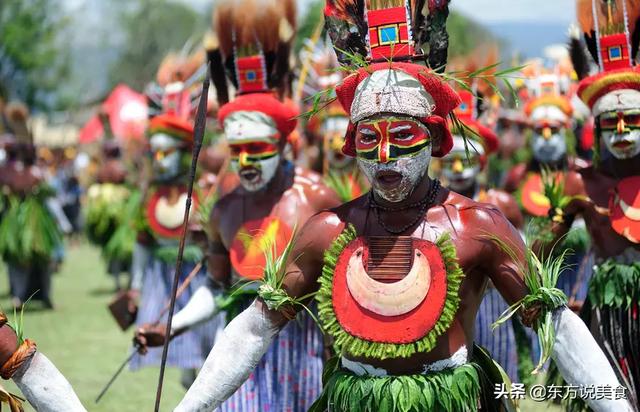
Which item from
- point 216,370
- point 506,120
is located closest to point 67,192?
point 506,120

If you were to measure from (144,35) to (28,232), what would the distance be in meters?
36.9

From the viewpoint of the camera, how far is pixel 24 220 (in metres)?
12.2

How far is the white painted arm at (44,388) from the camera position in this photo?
3.63 m

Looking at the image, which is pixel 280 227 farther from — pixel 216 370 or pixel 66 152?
pixel 66 152

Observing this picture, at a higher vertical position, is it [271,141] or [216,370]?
[271,141]

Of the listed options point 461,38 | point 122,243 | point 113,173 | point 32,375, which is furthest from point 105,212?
point 461,38

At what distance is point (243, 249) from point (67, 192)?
1821 centimetres

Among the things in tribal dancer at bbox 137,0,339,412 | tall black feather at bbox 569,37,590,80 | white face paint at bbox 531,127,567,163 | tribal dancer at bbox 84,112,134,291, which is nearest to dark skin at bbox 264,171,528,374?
tribal dancer at bbox 137,0,339,412

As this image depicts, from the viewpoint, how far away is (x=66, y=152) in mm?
26406

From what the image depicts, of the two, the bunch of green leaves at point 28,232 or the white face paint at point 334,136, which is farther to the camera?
the bunch of green leaves at point 28,232

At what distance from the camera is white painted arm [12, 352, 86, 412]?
363 cm

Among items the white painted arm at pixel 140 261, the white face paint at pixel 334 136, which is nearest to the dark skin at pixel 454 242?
the white painted arm at pixel 140 261

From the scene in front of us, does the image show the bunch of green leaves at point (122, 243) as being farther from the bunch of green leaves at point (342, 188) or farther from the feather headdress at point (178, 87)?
the bunch of green leaves at point (342, 188)

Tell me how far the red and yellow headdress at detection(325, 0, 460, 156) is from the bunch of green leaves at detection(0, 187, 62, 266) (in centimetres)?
893
